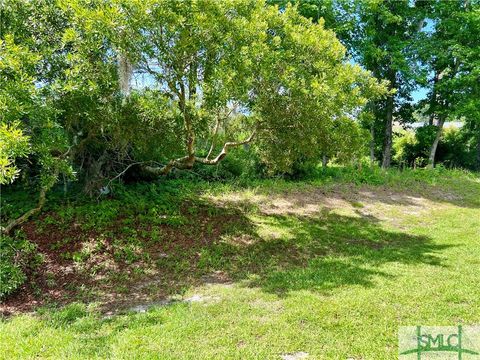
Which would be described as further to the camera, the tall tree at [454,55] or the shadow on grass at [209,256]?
the tall tree at [454,55]

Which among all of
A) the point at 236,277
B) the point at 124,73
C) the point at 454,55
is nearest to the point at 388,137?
the point at 454,55

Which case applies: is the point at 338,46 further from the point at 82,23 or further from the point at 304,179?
the point at 304,179

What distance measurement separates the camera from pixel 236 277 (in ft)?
17.6

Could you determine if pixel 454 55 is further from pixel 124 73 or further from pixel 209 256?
pixel 124 73

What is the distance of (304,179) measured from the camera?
39.2ft

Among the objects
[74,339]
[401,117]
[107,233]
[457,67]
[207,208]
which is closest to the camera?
[74,339]

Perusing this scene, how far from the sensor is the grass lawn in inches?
136

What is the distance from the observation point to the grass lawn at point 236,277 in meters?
3.47

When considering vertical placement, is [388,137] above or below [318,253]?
above

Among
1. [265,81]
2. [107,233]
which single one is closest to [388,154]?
[265,81]

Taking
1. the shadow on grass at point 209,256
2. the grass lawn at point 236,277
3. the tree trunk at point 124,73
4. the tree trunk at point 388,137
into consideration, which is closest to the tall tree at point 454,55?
the tree trunk at point 388,137

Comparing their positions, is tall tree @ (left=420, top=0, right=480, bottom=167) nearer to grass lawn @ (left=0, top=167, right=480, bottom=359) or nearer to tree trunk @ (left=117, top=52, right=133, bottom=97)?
grass lawn @ (left=0, top=167, right=480, bottom=359)

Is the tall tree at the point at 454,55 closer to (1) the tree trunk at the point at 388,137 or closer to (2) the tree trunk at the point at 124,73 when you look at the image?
(1) the tree trunk at the point at 388,137

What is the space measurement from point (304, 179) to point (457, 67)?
335 inches
